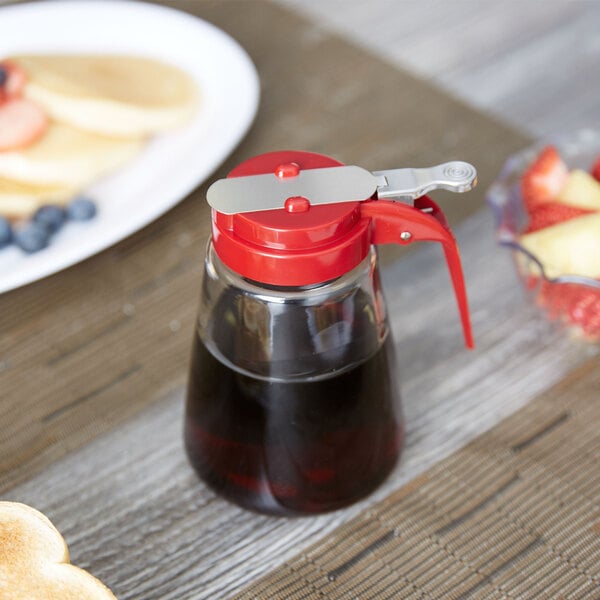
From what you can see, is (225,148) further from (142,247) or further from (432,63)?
(432,63)

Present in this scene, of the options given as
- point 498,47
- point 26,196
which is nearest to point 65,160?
point 26,196

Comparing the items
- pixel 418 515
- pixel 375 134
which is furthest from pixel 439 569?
pixel 375 134

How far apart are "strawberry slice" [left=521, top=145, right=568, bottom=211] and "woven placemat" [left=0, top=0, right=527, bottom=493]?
0.10 meters

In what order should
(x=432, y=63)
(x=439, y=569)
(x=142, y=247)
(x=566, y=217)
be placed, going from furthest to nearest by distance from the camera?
(x=432, y=63)
(x=142, y=247)
(x=566, y=217)
(x=439, y=569)

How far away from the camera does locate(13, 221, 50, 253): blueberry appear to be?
2.65ft

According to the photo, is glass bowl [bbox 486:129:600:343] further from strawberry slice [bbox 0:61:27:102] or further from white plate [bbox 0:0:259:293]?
strawberry slice [bbox 0:61:27:102]

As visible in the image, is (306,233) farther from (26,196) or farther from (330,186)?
(26,196)

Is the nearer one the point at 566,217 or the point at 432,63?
the point at 566,217

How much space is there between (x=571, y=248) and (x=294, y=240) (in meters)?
0.31

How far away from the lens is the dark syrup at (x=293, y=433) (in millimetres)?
564

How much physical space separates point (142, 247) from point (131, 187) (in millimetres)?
94

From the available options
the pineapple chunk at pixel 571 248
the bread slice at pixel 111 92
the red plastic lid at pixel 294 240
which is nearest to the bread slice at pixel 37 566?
the red plastic lid at pixel 294 240

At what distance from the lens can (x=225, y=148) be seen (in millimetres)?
906

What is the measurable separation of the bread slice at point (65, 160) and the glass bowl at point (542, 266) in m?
0.41
